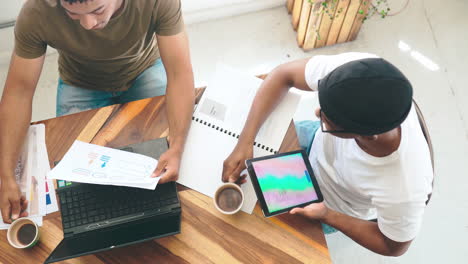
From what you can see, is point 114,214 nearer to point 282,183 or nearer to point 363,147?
point 282,183

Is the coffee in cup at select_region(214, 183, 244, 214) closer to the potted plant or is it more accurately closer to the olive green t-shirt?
the olive green t-shirt

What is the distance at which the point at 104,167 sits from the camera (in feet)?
3.33

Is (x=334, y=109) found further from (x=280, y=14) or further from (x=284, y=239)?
(x=280, y=14)

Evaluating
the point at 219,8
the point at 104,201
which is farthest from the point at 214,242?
the point at 219,8

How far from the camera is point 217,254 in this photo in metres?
1.00

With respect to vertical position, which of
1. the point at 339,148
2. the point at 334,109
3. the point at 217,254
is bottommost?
the point at 217,254

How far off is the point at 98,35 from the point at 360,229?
3.47ft

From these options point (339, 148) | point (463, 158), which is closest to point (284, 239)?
point (339, 148)

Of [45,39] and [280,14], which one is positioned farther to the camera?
[280,14]

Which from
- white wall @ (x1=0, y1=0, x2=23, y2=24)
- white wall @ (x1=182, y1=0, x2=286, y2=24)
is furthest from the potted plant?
white wall @ (x1=0, y1=0, x2=23, y2=24)

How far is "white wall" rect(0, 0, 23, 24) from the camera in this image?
181cm

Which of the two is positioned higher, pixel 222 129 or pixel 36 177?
pixel 222 129

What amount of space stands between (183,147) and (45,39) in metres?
0.59

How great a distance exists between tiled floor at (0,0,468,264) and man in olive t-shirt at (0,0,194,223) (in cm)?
88
